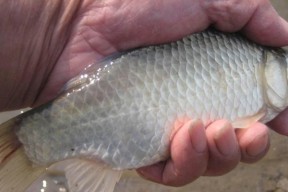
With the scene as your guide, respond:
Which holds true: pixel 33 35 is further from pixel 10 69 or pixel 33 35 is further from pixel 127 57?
pixel 127 57

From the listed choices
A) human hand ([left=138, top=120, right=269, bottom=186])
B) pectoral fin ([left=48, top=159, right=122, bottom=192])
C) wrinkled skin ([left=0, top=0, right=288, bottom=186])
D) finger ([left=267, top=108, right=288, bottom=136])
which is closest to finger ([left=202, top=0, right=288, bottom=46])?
wrinkled skin ([left=0, top=0, right=288, bottom=186])

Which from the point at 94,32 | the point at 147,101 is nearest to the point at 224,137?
the point at 147,101

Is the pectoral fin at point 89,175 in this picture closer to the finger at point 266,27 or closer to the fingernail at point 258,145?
the fingernail at point 258,145

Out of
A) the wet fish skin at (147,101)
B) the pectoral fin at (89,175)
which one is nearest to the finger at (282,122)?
the wet fish skin at (147,101)

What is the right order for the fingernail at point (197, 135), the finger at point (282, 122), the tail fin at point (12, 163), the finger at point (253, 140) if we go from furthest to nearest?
the finger at point (282, 122) → the finger at point (253, 140) → the fingernail at point (197, 135) → the tail fin at point (12, 163)

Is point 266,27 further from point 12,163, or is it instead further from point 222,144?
point 12,163

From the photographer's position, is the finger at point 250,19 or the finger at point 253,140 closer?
the finger at point 253,140
